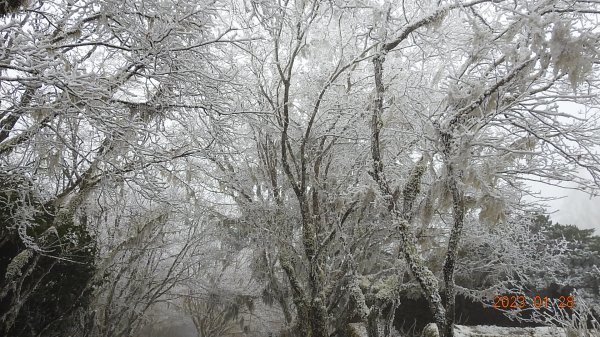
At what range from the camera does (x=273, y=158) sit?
25.9 feet

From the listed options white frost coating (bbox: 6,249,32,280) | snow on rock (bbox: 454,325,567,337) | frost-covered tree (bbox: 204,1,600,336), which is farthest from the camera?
snow on rock (bbox: 454,325,567,337)

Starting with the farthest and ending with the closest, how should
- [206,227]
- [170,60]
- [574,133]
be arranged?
[206,227] < [574,133] < [170,60]

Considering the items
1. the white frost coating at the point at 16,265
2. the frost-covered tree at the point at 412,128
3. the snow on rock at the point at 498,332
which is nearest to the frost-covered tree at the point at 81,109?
the white frost coating at the point at 16,265

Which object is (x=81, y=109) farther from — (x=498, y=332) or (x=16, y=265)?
(x=498, y=332)

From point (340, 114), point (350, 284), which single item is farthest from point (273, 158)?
point (350, 284)

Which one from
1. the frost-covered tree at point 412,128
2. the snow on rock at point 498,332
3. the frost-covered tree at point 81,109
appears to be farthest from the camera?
the snow on rock at point 498,332

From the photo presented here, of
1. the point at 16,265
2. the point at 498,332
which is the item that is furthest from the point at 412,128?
the point at 16,265

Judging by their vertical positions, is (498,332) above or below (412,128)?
below

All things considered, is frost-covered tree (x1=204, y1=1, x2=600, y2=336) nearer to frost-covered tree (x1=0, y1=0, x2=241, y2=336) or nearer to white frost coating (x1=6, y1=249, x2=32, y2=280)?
frost-covered tree (x1=0, y1=0, x2=241, y2=336)

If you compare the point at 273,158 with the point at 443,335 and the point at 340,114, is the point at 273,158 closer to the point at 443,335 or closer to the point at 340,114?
the point at 340,114

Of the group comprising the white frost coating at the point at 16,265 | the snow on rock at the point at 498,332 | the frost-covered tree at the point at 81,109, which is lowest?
the snow on rock at the point at 498,332

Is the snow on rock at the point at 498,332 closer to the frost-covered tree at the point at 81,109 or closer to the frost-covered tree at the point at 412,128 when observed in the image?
the frost-covered tree at the point at 412,128

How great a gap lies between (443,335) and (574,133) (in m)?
2.91

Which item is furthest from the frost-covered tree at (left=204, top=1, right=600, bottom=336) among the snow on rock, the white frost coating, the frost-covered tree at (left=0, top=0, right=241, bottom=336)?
the white frost coating
